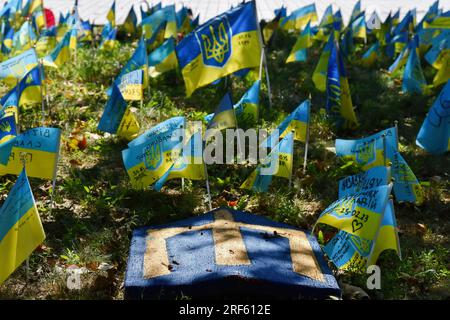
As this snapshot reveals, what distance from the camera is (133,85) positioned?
6.88 meters

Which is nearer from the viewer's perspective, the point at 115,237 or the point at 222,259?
the point at 222,259

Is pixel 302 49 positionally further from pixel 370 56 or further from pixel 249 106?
pixel 249 106

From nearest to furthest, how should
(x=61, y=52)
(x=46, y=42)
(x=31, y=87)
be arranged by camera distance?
1. (x=31, y=87)
2. (x=61, y=52)
3. (x=46, y=42)

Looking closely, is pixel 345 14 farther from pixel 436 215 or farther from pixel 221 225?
pixel 221 225

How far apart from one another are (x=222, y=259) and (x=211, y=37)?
315cm

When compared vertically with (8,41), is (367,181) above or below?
below

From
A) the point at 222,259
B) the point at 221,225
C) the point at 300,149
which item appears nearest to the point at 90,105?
the point at 300,149

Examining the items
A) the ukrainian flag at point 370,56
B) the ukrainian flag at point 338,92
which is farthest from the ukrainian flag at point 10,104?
the ukrainian flag at point 370,56

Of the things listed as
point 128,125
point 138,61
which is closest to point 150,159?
point 128,125

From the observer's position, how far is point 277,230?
486 centimetres

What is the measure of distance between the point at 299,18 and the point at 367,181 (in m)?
5.93

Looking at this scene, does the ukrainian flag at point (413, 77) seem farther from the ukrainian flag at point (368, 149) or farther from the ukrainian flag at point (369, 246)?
the ukrainian flag at point (369, 246)
